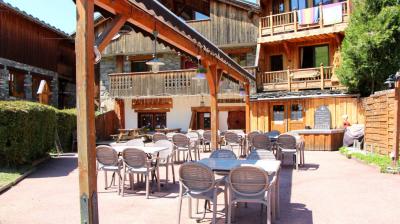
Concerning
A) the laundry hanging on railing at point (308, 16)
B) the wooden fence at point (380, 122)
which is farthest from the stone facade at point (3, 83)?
the wooden fence at point (380, 122)

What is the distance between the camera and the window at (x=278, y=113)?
59.7ft

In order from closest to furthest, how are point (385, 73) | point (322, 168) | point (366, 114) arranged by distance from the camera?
point (322, 168) < point (366, 114) < point (385, 73)

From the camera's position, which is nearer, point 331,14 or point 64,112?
point 64,112

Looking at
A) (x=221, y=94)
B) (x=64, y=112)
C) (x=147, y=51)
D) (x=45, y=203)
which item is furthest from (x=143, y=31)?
(x=147, y=51)

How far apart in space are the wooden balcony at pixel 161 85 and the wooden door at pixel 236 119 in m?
1.89

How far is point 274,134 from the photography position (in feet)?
38.8

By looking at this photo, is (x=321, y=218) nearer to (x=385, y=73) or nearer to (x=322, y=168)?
(x=322, y=168)

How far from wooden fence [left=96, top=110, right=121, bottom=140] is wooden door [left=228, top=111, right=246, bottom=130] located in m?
6.34

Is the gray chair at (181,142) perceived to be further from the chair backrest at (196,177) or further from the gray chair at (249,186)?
the gray chair at (249,186)

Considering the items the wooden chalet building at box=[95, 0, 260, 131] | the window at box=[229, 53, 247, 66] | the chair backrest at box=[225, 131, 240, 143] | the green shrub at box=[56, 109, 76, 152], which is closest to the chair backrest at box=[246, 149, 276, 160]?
the chair backrest at box=[225, 131, 240, 143]

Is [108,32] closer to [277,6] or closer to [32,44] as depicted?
[32,44]

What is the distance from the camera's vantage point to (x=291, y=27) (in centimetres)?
1852

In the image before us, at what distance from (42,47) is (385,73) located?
1654cm

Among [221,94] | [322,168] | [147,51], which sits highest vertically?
[147,51]
